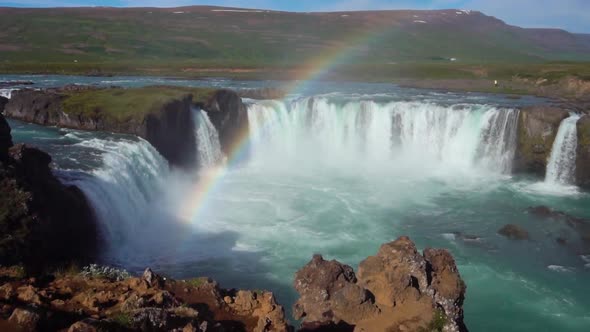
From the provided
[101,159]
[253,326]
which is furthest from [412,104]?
[253,326]

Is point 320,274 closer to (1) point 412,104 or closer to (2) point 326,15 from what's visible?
(1) point 412,104

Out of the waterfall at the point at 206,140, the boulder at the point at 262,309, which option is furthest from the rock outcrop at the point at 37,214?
the waterfall at the point at 206,140

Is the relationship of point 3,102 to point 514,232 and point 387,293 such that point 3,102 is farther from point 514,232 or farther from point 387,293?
point 514,232

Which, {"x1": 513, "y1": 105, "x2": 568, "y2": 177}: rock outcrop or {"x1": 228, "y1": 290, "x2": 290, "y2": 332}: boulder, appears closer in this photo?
{"x1": 228, "y1": 290, "x2": 290, "y2": 332}: boulder

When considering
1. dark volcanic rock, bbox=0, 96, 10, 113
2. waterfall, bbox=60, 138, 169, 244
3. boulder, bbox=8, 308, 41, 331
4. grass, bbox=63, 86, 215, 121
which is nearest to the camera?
boulder, bbox=8, 308, 41, 331

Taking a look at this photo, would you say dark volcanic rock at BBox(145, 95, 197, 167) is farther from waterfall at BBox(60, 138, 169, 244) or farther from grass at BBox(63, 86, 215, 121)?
waterfall at BBox(60, 138, 169, 244)

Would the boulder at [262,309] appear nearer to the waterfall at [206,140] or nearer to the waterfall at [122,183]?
the waterfall at [122,183]

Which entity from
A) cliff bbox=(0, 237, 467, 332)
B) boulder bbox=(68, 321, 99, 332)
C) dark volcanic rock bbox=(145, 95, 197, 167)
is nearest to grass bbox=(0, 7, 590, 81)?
dark volcanic rock bbox=(145, 95, 197, 167)
